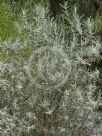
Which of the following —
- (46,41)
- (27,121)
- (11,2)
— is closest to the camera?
(27,121)

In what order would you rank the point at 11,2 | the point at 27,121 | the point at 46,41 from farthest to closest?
the point at 11,2 < the point at 46,41 < the point at 27,121

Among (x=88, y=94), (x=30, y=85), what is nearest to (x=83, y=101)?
(x=88, y=94)

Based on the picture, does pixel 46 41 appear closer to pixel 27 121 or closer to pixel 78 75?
pixel 78 75

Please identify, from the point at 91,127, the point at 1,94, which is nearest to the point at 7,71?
the point at 1,94

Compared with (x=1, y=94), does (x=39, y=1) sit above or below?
above

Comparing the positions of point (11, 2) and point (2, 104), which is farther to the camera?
point (11, 2)

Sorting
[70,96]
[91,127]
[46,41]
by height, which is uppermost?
[46,41]
